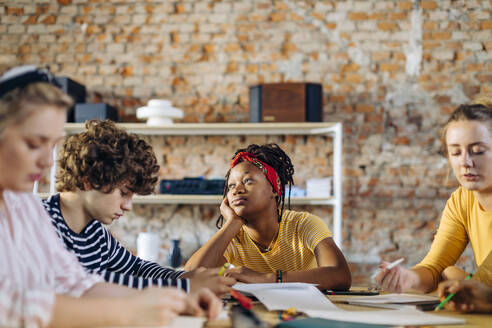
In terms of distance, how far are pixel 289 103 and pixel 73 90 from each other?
1.59 metres

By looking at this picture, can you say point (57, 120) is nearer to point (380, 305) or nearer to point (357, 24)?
point (380, 305)

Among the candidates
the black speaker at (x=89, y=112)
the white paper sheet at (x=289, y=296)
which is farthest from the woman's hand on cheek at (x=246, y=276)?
the black speaker at (x=89, y=112)

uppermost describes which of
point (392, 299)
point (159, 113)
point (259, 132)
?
point (159, 113)

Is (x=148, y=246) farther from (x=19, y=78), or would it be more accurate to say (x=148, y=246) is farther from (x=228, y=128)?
(x=19, y=78)

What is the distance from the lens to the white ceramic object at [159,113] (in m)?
3.30

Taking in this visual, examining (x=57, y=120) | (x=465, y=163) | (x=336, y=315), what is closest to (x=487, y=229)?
(x=465, y=163)

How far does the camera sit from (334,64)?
3.58 meters

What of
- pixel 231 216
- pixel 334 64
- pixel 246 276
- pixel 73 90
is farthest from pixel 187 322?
pixel 334 64

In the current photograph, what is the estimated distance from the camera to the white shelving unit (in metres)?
3.17

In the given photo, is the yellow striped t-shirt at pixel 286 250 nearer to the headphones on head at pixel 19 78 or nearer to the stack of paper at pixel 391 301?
the stack of paper at pixel 391 301

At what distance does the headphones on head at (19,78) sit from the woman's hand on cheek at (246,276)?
2.79 ft

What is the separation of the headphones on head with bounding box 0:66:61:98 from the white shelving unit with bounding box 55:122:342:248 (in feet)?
7.36

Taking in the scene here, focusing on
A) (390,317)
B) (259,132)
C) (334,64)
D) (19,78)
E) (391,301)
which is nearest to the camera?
(19,78)

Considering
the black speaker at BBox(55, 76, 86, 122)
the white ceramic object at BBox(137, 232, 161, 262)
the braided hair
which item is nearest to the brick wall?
the black speaker at BBox(55, 76, 86, 122)
